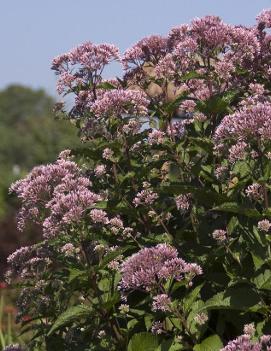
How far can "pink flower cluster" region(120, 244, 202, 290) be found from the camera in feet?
17.2

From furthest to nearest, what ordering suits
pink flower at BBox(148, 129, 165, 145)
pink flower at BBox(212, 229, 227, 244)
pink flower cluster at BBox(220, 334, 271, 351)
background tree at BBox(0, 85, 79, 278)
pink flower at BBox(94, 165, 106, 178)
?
background tree at BBox(0, 85, 79, 278) < pink flower at BBox(94, 165, 106, 178) < pink flower at BBox(148, 129, 165, 145) < pink flower at BBox(212, 229, 227, 244) < pink flower cluster at BBox(220, 334, 271, 351)

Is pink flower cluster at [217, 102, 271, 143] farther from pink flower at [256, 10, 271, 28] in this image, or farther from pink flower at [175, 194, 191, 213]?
pink flower at [256, 10, 271, 28]

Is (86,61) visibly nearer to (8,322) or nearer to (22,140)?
(8,322)

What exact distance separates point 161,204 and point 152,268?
3.82 ft

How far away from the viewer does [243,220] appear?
18.9 feet

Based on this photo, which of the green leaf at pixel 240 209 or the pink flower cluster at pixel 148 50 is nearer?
the green leaf at pixel 240 209

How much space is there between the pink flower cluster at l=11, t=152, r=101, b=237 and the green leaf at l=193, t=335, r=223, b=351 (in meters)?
1.15

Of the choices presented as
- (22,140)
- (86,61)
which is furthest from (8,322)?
(22,140)

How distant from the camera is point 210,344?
5512 millimetres

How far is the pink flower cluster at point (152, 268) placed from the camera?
5242 millimetres

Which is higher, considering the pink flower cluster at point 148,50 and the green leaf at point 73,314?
the pink flower cluster at point 148,50

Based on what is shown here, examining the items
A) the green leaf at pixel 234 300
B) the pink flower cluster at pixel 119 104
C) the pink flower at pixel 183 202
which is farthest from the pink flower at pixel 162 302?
the pink flower cluster at pixel 119 104

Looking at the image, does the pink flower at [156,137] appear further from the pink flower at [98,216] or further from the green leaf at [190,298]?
Answer: the green leaf at [190,298]

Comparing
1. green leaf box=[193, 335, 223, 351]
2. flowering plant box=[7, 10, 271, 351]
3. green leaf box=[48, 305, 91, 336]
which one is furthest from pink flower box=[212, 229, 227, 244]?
green leaf box=[48, 305, 91, 336]
